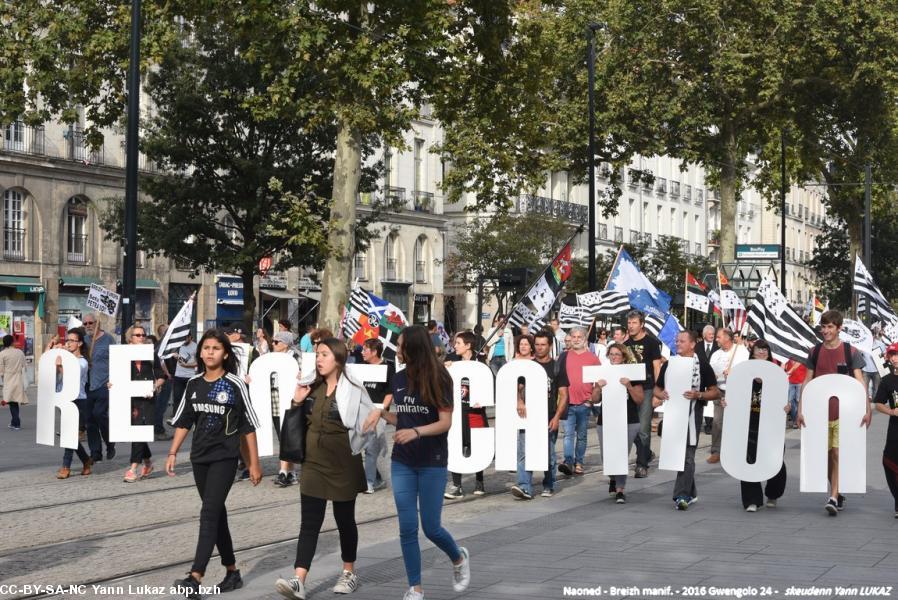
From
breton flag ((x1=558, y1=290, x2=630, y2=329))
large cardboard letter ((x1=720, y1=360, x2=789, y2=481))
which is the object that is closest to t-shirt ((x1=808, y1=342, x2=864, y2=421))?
large cardboard letter ((x1=720, y1=360, x2=789, y2=481))

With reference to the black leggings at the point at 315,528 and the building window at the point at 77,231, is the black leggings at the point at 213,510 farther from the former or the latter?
the building window at the point at 77,231

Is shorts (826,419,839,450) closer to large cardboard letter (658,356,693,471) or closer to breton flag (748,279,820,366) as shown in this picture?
large cardboard letter (658,356,693,471)

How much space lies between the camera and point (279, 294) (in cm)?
5247

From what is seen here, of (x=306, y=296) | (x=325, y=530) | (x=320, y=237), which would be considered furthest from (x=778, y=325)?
(x=306, y=296)

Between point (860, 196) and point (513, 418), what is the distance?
140ft

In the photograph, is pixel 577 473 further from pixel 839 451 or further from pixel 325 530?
pixel 325 530

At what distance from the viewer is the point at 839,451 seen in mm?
13008

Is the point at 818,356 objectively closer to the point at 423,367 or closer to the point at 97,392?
the point at 423,367

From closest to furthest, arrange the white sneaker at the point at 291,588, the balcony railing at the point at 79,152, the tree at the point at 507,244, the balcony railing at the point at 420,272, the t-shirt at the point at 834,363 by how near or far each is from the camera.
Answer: the white sneaker at the point at 291,588
the t-shirt at the point at 834,363
the balcony railing at the point at 79,152
the tree at the point at 507,244
the balcony railing at the point at 420,272

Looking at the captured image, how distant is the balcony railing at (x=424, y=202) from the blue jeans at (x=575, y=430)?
43081 millimetres

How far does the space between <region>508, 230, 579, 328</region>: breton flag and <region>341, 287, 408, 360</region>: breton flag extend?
1592 millimetres

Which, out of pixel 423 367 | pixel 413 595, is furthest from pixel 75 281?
pixel 413 595

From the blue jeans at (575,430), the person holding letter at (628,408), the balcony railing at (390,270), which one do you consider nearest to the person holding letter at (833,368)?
the person holding letter at (628,408)

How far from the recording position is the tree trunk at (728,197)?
39.7 meters
